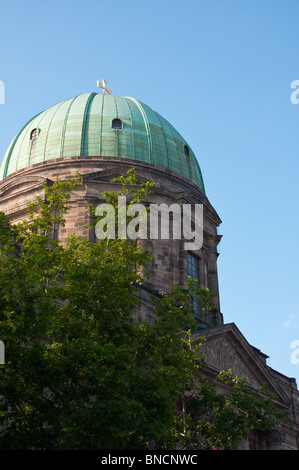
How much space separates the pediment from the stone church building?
2.1 inches

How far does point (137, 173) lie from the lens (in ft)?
118

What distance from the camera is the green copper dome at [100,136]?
36688mm

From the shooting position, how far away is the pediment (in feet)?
93.8

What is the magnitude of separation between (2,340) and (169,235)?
2055 cm

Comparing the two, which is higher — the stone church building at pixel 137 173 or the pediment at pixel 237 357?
the stone church building at pixel 137 173

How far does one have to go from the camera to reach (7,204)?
118 feet

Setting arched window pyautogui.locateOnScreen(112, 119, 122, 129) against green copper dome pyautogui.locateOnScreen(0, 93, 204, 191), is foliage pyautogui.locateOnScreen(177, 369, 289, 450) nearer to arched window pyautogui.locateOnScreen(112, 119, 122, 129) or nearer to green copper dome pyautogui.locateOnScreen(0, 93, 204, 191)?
green copper dome pyautogui.locateOnScreen(0, 93, 204, 191)

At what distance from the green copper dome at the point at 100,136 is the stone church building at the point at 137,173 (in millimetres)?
61

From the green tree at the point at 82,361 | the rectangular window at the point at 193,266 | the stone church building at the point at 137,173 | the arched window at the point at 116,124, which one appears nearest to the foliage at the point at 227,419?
the green tree at the point at 82,361

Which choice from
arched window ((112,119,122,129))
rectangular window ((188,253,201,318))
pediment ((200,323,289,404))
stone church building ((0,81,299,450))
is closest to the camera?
pediment ((200,323,289,404))

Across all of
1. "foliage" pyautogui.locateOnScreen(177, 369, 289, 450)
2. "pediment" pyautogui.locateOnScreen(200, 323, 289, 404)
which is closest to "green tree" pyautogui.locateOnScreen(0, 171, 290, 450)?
"foliage" pyautogui.locateOnScreen(177, 369, 289, 450)

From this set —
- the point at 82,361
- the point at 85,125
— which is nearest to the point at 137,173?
the point at 85,125

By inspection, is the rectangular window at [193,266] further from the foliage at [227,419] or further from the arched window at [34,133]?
the foliage at [227,419]
